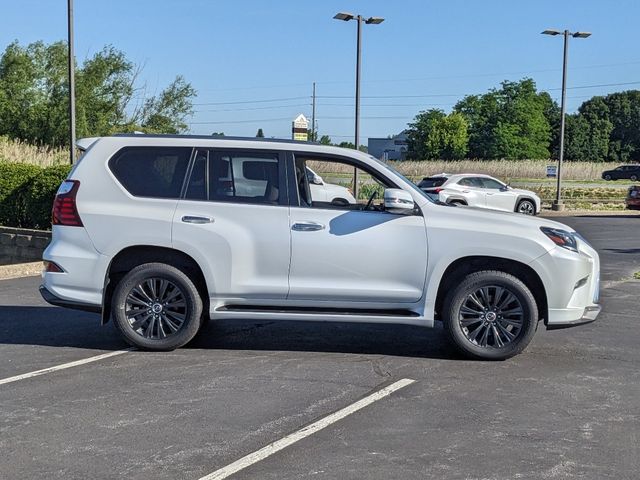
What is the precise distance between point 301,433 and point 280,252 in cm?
227

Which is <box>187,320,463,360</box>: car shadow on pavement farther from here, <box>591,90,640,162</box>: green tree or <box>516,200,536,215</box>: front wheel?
<box>591,90,640,162</box>: green tree

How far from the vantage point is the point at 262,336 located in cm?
828

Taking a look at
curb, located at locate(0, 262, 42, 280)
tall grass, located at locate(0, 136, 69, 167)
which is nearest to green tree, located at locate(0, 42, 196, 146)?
tall grass, located at locate(0, 136, 69, 167)

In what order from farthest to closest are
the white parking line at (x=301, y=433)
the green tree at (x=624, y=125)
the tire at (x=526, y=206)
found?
the green tree at (x=624, y=125)
the tire at (x=526, y=206)
the white parking line at (x=301, y=433)

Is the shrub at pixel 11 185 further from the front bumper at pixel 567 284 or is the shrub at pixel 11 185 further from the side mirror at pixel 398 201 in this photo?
the front bumper at pixel 567 284

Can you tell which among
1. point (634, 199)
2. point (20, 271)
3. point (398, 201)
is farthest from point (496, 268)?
point (634, 199)

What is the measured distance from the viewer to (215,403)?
5863 mm

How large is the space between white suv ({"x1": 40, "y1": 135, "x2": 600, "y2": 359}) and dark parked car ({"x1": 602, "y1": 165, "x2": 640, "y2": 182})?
61794mm

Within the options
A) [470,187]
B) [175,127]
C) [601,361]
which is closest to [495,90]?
A: [175,127]

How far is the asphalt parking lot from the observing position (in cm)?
471

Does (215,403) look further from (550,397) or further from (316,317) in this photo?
(550,397)

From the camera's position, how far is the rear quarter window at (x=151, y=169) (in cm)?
739

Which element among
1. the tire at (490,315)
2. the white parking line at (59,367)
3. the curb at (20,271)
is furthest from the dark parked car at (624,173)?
the white parking line at (59,367)

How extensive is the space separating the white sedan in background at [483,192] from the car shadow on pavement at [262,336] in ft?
58.9
